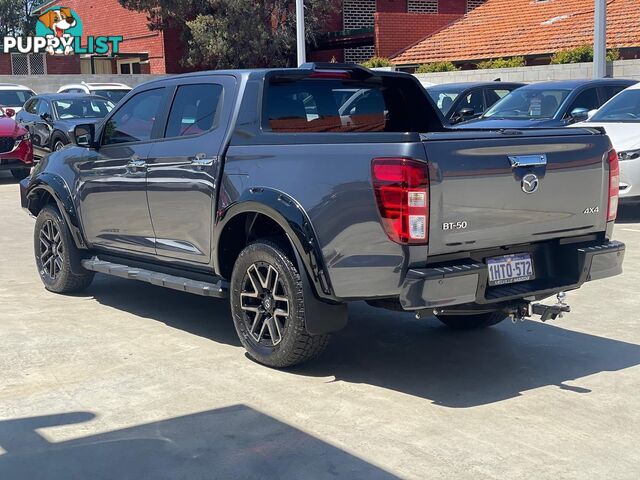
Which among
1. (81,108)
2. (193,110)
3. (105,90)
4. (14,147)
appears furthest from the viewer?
(105,90)

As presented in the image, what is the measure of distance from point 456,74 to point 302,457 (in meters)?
22.0

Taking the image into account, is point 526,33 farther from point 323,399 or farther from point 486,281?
point 323,399

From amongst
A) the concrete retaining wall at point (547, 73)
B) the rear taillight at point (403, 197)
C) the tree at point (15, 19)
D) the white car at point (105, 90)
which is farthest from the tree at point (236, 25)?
the rear taillight at point (403, 197)

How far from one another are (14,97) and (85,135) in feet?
62.1

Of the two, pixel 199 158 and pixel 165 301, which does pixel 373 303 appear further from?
pixel 165 301

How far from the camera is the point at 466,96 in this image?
16625 mm

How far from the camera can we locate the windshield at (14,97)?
25.3 m

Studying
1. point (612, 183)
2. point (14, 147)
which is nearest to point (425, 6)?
point (14, 147)

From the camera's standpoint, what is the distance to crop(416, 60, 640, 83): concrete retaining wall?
21625 mm

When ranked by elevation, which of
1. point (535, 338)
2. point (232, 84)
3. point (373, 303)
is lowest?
point (535, 338)

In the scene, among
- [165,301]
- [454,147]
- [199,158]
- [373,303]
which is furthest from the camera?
[165,301]

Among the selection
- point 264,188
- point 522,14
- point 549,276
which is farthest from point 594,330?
point 522,14

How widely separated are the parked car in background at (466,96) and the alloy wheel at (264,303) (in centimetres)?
1043

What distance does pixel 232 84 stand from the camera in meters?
6.52
